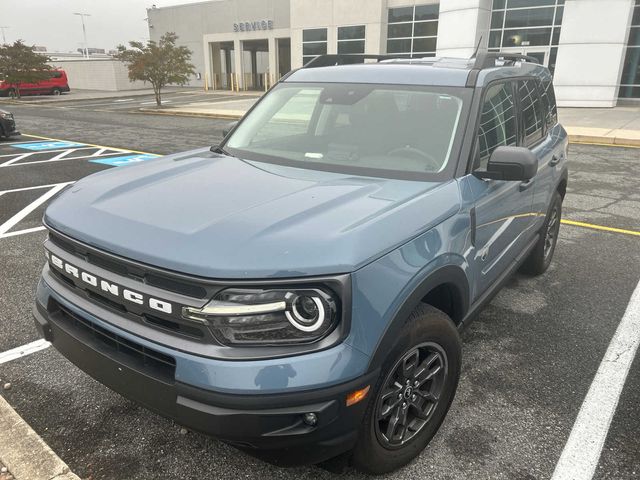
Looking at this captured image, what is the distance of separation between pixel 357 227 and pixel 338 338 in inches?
17.6

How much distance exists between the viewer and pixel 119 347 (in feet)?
7.09

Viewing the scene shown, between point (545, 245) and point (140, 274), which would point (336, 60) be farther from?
point (140, 274)

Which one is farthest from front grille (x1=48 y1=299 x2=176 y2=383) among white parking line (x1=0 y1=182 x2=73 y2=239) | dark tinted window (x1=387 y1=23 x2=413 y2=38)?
dark tinted window (x1=387 y1=23 x2=413 y2=38)

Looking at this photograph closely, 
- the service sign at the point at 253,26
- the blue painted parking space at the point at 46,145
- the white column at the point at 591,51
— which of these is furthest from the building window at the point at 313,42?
the blue painted parking space at the point at 46,145

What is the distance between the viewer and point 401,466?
240cm

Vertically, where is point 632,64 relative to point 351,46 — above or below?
below

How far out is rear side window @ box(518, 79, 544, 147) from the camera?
3791 millimetres

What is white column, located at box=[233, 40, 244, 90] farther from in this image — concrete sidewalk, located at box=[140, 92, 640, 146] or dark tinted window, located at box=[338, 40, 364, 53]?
concrete sidewalk, located at box=[140, 92, 640, 146]

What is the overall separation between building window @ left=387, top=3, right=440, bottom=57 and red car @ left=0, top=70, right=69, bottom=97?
23259 mm

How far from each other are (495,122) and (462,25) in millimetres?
22254

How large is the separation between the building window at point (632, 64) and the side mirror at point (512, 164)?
24390mm

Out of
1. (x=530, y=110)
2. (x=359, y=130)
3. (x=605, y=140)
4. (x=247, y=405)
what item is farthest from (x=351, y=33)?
(x=247, y=405)

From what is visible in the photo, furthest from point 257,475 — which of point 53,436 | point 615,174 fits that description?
point 615,174

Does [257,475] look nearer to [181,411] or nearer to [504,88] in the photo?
[181,411]
